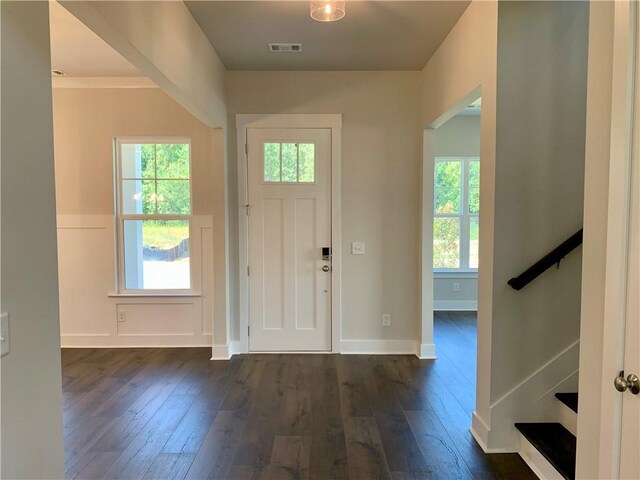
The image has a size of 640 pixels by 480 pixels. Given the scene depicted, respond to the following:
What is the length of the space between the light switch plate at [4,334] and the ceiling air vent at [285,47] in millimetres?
2853

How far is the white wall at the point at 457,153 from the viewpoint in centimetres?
558

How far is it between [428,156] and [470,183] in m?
2.36

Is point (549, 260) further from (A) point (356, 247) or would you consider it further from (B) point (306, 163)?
(B) point (306, 163)

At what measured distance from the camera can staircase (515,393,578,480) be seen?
73.9 inches

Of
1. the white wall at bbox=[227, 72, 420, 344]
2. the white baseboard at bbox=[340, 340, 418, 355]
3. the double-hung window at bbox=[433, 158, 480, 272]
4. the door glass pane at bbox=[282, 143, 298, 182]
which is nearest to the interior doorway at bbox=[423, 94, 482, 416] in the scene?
the double-hung window at bbox=[433, 158, 480, 272]

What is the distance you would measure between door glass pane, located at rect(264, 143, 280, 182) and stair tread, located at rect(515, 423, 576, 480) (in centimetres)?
286

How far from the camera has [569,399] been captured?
213 cm

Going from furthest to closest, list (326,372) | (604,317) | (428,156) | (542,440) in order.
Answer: (428,156) → (326,372) → (542,440) → (604,317)

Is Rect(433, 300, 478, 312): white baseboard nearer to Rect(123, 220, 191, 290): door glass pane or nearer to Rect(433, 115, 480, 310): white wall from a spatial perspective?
Rect(433, 115, 480, 310): white wall

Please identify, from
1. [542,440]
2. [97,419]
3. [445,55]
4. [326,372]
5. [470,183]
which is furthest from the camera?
[470,183]

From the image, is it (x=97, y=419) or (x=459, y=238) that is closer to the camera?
(x=97, y=419)

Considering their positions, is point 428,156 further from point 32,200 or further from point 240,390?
point 32,200

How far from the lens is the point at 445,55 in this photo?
3.03 m

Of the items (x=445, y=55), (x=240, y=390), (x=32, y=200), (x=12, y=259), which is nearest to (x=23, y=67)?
(x=32, y=200)
